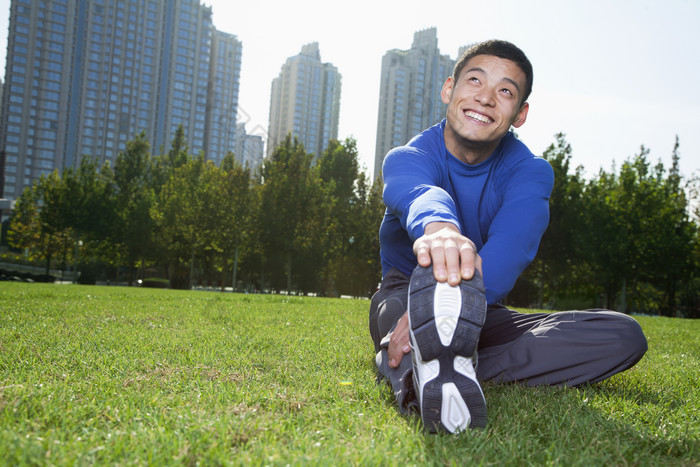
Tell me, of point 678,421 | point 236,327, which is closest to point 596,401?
point 678,421

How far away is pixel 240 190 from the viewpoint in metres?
32.1

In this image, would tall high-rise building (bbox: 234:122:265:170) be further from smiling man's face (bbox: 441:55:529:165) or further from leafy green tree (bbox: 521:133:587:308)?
smiling man's face (bbox: 441:55:529:165)

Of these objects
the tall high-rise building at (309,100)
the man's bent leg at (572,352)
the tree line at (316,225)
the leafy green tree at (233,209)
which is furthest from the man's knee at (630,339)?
the tall high-rise building at (309,100)

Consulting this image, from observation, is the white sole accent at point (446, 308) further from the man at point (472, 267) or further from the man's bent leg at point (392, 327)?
the man's bent leg at point (392, 327)

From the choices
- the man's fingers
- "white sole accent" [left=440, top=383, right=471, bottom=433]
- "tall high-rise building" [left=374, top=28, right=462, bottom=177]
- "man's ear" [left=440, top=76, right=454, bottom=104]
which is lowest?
"white sole accent" [left=440, top=383, right=471, bottom=433]

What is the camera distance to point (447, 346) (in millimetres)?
1681

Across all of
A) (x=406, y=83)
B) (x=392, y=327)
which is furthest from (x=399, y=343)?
(x=406, y=83)

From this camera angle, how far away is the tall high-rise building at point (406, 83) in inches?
3883

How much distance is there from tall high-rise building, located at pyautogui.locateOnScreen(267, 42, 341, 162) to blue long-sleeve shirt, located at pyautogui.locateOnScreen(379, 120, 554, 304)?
112 metres

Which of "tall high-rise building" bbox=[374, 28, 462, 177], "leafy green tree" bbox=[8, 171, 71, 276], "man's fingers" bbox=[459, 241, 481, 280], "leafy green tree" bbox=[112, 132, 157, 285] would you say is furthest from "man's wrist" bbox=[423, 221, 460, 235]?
"tall high-rise building" bbox=[374, 28, 462, 177]

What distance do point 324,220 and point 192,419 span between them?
3016 cm

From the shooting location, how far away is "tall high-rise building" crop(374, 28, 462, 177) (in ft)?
324

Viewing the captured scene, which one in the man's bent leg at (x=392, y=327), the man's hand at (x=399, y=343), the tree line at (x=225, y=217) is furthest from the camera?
the tree line at (x=225, y=217)

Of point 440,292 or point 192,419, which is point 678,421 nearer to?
point 440,292
